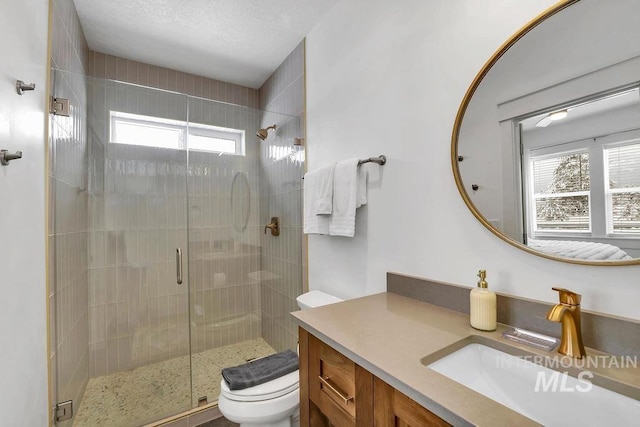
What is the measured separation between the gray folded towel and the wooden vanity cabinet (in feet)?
1.53

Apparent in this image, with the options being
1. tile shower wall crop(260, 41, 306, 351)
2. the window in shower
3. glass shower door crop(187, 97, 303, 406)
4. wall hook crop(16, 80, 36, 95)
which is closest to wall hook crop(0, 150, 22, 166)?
wall hook crop(16, 80, 36, 95)

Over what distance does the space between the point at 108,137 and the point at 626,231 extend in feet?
8.45

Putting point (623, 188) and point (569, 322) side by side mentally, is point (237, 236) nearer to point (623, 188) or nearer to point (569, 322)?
point (569, 322)

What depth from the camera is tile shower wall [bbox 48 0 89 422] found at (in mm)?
1458

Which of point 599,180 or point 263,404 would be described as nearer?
point 599,180

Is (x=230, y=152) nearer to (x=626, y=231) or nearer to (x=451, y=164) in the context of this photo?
(x=451, y=164)

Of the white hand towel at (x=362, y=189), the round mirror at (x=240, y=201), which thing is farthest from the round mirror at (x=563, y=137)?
the round mirror at (x=240, y=201)

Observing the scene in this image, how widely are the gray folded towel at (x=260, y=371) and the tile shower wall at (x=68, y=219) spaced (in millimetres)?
918

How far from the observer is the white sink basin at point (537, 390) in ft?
1.96

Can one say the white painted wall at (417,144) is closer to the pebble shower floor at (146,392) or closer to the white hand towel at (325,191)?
the white hand towel at (325,191)

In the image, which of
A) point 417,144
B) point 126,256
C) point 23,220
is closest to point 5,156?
point 23,220

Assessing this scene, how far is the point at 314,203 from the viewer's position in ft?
5.66

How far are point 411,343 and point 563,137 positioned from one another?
78cm

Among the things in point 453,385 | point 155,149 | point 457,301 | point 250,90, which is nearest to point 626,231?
point 457,301
